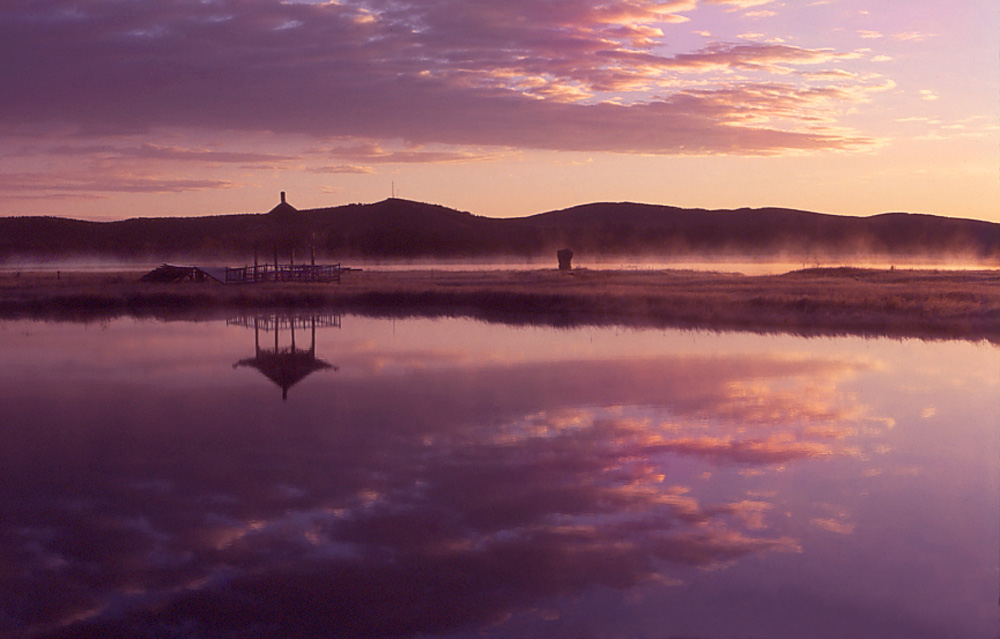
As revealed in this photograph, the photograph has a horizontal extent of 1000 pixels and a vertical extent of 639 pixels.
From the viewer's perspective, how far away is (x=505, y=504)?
9586 mm

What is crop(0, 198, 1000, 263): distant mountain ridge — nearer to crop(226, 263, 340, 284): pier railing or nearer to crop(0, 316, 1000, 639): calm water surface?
crop(226, 263, 340, 284): pier railing

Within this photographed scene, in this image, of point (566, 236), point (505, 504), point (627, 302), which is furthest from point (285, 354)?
point (566, 236)

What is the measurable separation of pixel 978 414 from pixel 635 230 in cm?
15142

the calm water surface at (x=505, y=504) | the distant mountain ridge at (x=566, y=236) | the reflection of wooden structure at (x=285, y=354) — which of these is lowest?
the calm water surface at (x=505, y=504)

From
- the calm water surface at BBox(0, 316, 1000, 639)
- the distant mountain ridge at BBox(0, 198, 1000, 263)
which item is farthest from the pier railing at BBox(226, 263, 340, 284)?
the distant mountain ridge at BBox(0, 198, 1000, 263)

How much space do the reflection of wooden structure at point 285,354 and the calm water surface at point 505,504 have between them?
0.34 metres

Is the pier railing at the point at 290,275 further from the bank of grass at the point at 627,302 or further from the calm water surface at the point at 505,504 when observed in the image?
the calm water surface at the point at 505,504

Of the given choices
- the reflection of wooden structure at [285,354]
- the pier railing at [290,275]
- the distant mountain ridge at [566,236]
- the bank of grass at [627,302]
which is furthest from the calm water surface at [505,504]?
the distant mountain ridge at [566,236]

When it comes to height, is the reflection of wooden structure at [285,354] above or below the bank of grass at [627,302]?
below

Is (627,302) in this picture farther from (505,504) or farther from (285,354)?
(505,504)

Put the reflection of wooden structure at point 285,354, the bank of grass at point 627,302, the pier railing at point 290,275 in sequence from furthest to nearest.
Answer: the pier railing at point 290,275 < the bank of grass at point 627,302 < the reflection of wooden structure at point 285,354

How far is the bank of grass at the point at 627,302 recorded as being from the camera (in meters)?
28.6

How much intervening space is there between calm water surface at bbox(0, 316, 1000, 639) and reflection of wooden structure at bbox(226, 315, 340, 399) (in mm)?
343

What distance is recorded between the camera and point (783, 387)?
16.8 m
